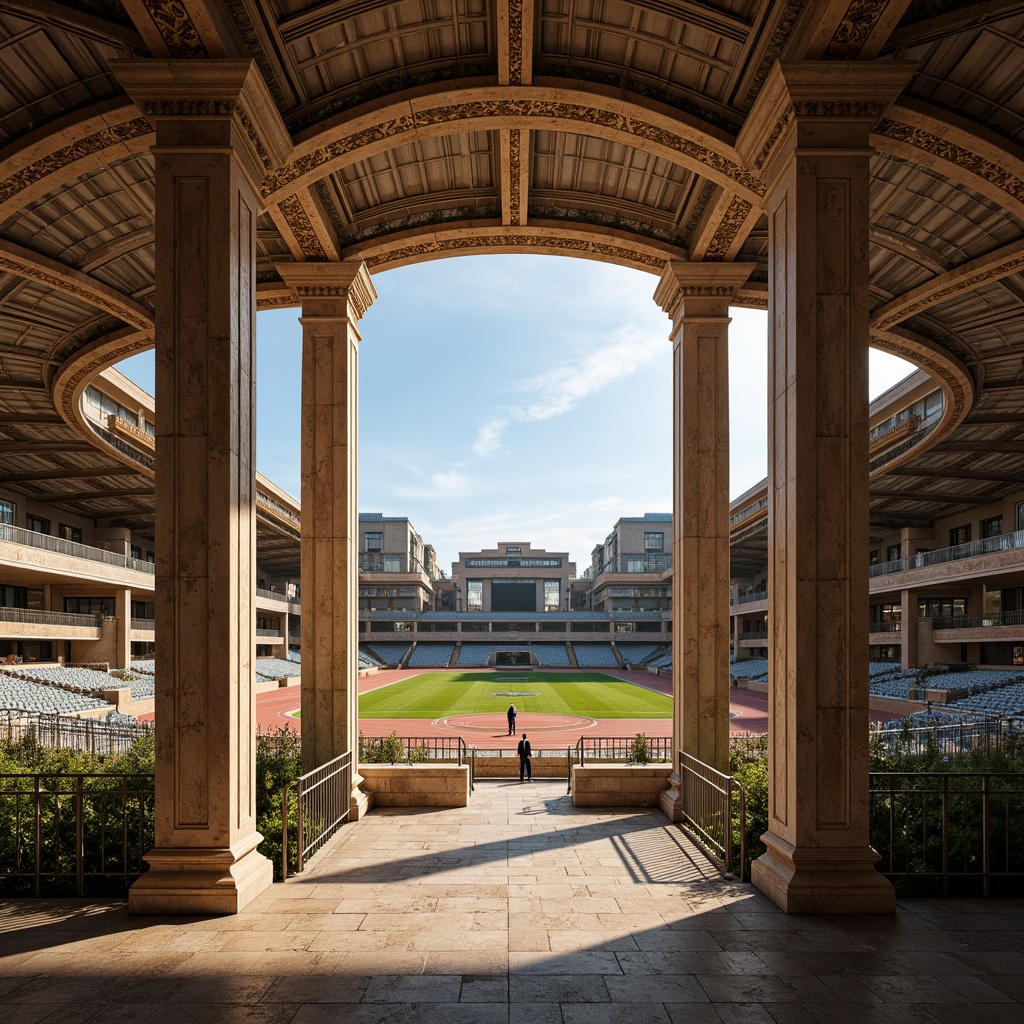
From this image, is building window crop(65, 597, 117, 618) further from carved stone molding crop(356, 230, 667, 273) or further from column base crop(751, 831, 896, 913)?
column base crop(751, 831, 896, 913)

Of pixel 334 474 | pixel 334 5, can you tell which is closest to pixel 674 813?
pixel 334 474

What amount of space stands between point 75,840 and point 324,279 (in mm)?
9254

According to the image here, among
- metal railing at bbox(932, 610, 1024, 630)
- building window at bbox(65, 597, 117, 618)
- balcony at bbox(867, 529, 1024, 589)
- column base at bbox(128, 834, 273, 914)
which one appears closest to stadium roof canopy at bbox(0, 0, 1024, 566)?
column base at bbox(128, 834, 273, 914)

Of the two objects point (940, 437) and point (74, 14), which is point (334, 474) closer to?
point (74, 14)

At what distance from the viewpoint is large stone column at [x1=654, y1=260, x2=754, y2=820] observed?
12516 millimetres

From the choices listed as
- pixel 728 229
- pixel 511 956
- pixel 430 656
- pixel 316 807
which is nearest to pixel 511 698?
pixel 430 656

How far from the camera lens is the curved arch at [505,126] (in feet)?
31.6

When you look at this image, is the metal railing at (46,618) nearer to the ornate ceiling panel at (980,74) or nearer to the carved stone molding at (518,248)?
the carved stone molding at (518,248)

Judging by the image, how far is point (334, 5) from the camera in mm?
8328

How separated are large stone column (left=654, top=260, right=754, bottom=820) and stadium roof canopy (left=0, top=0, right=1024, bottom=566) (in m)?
0.73

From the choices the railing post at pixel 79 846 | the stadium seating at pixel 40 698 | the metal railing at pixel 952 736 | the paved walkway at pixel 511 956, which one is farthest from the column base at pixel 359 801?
the stadium seating at pixel 40 698

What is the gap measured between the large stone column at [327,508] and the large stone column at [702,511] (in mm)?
5647

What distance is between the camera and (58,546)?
3438 centimetres

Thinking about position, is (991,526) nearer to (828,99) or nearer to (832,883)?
(828,99)
